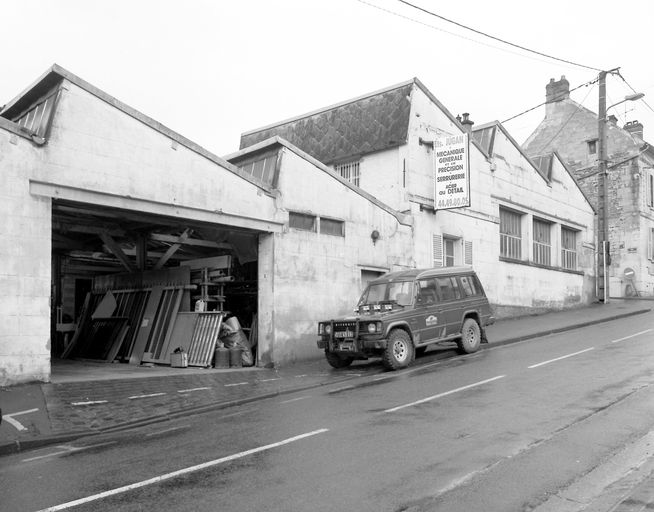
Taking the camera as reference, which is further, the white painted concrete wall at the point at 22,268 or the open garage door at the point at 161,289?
the open garage door at the point at 161,289

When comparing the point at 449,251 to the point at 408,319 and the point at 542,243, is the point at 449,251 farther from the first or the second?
the point at 408,319

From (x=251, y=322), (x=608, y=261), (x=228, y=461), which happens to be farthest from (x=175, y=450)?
(x=608, y=261)

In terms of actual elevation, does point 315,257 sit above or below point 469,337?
above

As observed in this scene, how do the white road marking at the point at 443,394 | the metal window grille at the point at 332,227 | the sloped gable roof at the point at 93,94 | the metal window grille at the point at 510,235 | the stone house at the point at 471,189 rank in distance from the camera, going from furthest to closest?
the metal window grille at the point at 510,235
the stone house at the point at 471,189
the metal window grille at the point at 332,227
the sloped gable roof at the point at 93,94
the white road marking at the point at 443,394

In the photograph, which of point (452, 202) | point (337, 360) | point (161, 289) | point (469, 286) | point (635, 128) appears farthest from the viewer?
point (635, 128)

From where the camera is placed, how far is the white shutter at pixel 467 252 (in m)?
22.8

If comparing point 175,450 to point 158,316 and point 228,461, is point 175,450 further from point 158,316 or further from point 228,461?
point 158,316

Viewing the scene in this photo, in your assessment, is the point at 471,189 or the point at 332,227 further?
the point at 471,189

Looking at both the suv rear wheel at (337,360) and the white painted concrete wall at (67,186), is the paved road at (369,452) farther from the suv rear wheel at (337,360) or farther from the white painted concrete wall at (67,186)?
the white painted concrete wall at (67,186)

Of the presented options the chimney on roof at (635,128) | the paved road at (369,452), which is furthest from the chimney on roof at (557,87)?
the paved road at (369,452)

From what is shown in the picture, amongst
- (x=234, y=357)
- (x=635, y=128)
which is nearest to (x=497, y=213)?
(x=234, y=357)

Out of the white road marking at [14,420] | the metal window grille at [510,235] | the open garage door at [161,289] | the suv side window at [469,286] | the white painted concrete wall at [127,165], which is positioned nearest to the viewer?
the white road marking at [14,420]

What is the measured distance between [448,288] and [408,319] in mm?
1922

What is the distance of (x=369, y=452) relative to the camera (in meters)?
6.50
